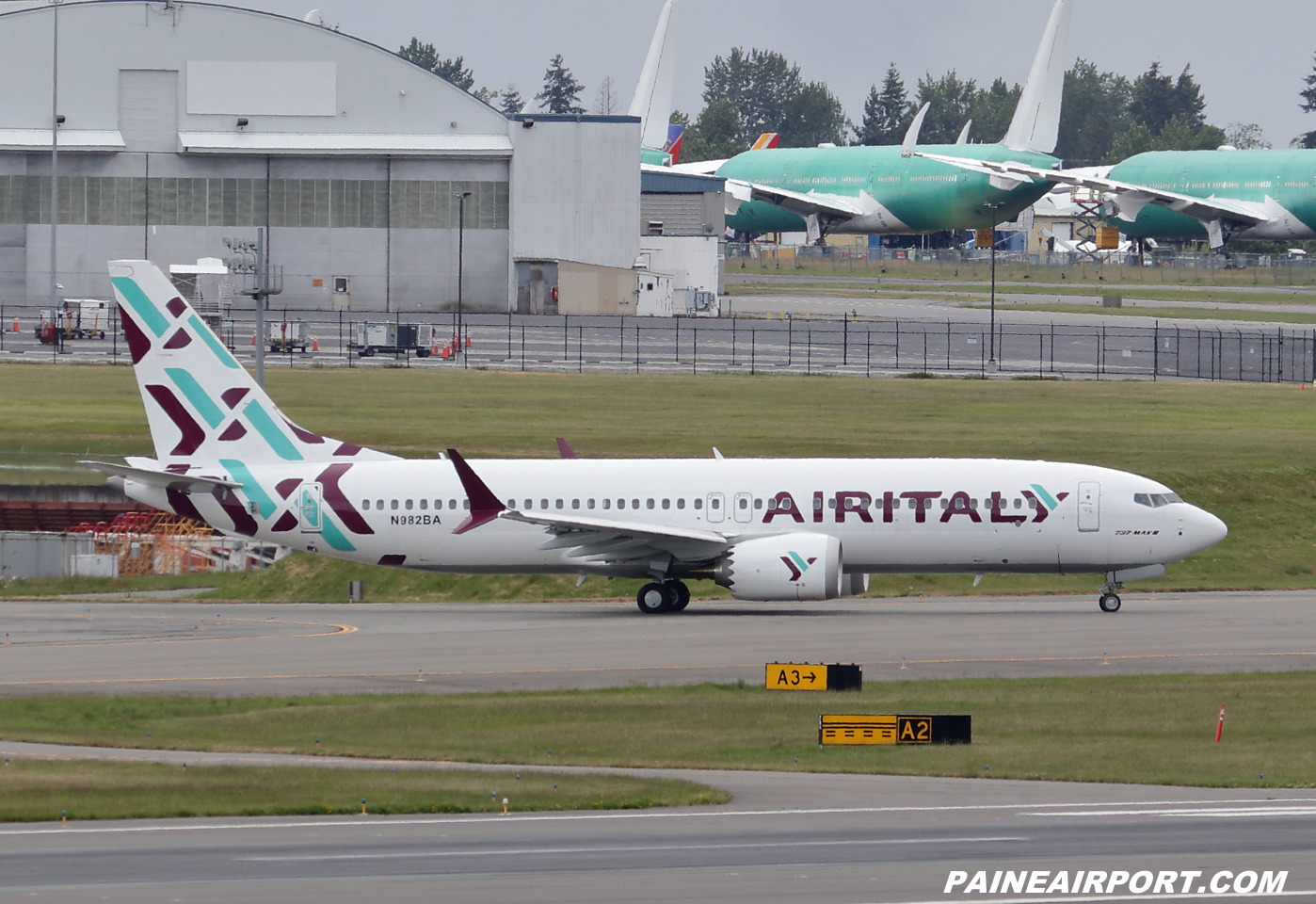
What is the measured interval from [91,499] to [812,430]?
27.8m

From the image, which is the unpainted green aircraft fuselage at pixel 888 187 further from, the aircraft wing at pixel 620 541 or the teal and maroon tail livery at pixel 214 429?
the teal and maroon tail livery at pixel 214 429

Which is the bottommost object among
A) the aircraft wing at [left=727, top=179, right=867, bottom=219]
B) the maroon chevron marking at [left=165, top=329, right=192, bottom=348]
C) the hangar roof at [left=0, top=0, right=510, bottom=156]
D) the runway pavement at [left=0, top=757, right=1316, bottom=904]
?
the runway pavement at [left=0, top=757, right=1316, bottom=904]

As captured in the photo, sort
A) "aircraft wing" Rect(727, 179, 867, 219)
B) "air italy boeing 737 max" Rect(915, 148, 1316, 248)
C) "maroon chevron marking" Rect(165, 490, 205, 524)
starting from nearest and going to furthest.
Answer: "maroon chevron marking" Rect(165, 490, 205, 524), "air italy boeing 737 max" Rect(915, 148, 1316, 248), "aircraft wing" Rect(727, 179, 867, 219)

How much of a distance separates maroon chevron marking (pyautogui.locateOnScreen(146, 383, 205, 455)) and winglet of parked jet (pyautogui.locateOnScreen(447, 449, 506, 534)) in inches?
254

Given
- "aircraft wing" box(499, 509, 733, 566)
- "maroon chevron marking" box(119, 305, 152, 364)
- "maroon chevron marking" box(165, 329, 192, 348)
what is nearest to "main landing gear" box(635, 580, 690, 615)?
"aircraft wing" box(499, 509, 733, 566)

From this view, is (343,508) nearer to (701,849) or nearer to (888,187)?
(701,849)

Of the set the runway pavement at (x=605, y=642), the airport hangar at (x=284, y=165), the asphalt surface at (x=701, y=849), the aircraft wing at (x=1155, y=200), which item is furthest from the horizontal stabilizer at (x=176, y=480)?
the aircraft wing at (x=1155, y=200)

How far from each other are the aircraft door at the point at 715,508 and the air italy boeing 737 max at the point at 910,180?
102 m

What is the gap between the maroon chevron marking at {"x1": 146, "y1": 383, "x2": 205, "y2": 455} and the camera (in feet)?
145

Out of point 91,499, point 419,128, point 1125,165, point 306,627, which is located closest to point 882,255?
point 1125,165

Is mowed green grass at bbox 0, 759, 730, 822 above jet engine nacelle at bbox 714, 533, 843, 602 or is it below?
below

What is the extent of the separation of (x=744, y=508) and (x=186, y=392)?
13.7 meters

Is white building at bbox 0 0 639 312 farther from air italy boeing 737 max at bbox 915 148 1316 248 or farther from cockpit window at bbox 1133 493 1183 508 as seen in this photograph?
cockpit window at bbox 1133 493 1183 508

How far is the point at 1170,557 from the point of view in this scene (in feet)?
140
